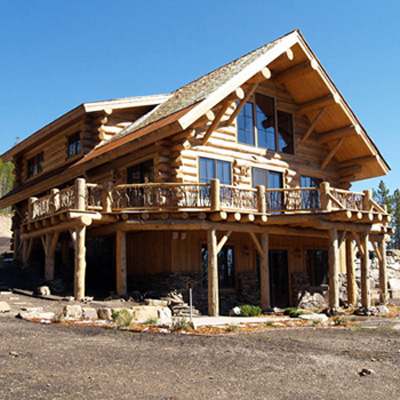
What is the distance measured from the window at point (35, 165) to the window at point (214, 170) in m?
11.3

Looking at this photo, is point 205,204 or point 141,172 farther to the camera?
point 141,172

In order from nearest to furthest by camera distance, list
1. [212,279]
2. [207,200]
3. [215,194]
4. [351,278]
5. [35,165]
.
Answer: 1. [212,279]
2. [215,194]
3. [207,200]
4. [351,278]
5. [35,165]

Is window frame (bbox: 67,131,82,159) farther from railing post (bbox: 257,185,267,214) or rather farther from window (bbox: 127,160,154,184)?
railing post (bbox: 257,185,267,214)

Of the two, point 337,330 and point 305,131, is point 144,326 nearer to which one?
point 337,330

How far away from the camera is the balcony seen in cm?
1825

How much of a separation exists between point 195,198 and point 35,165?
13.8 m

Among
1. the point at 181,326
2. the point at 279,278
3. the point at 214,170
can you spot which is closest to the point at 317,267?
the point at 279,278

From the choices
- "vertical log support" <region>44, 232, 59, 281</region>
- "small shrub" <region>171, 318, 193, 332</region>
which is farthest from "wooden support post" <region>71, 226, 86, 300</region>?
"small shrub" <region>171, 318, 193, 332</region>

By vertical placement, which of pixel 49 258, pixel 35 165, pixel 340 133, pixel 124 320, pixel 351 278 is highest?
pixel 340 133

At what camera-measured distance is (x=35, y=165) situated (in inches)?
1142

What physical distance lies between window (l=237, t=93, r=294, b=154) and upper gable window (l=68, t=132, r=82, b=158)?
7659 mm

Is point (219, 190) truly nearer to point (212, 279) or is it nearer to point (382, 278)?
point (212, 279)

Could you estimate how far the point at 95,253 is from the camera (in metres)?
24.0

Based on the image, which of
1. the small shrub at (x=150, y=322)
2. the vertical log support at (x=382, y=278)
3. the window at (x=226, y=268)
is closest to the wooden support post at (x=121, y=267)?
the small shrub at (x=150, y=322)
